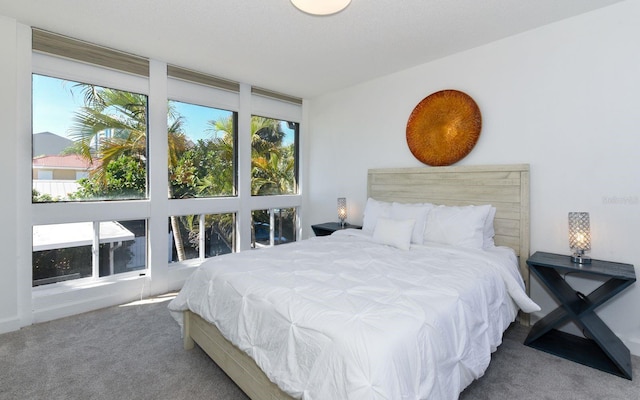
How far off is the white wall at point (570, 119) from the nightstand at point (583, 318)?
0.21 m

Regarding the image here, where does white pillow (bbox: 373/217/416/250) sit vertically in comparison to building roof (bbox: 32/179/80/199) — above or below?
below

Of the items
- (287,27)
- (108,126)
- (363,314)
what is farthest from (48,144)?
(363,314)

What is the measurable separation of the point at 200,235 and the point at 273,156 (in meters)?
1.60

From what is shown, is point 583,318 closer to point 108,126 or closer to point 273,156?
point 273,156

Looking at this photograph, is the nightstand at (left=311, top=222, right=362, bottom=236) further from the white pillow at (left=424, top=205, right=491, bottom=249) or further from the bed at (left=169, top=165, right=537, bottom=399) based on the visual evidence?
the white pillow at (left=424, top=205, right=491, bottom=249)

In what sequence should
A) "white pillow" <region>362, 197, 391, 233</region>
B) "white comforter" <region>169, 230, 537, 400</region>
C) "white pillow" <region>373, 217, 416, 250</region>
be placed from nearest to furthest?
"white comforter" <region>169, 230, 537, 400</region> → "white pillow" <region>373, 217, 416, 250</region> → "white pillow" <region>362, 197, 391, 233</region>

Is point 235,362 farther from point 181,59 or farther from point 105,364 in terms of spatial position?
point 181,59

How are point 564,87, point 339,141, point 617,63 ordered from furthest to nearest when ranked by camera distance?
1. point 339,141
2. point 564,87
3. point 617,63

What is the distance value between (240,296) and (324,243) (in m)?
1.24

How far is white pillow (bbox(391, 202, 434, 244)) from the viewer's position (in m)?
2.84

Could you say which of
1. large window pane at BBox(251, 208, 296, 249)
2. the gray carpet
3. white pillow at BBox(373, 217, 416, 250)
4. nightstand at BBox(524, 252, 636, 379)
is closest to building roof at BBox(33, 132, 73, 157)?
the gray carpet

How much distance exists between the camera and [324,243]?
2.88m

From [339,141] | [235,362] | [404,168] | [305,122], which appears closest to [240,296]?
[235,362]

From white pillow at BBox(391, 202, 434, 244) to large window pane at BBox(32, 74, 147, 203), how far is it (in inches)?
111
